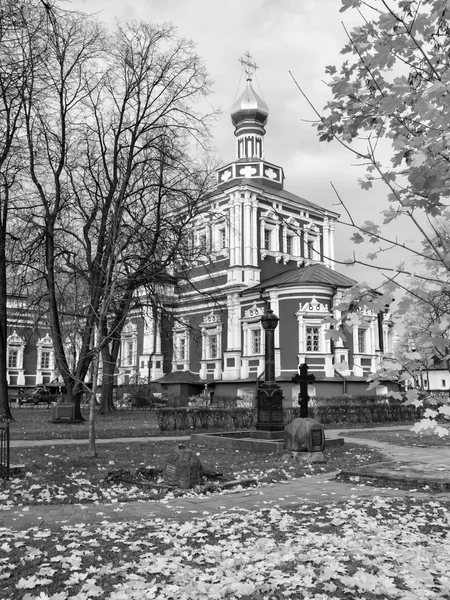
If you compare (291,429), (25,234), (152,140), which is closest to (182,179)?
(152,140)

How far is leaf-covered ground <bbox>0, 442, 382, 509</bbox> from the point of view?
8.40 m

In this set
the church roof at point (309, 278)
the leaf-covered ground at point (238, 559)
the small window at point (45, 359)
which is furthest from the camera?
the small window at point (45, 359)

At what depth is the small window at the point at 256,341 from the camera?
123 ft

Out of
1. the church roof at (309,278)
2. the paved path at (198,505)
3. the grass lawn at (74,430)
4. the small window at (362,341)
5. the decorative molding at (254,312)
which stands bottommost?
the grass lawn at (74,430)

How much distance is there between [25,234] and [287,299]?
18241 mm

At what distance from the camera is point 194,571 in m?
4.78

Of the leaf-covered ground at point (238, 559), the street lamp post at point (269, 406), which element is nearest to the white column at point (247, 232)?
the street lamp post at point (269, 406)

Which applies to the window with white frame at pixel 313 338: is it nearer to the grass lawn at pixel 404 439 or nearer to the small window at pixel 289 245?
the small window at pixel 289 245

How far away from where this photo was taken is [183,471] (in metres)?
8.99

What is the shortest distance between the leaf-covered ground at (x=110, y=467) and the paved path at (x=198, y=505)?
472mm

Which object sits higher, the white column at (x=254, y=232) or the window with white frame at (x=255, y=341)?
the white column at (x=254, y=232)

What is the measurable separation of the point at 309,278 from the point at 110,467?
26.5 metres

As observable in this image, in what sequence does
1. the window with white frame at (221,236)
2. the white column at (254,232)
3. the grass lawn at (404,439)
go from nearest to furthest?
the grass lawn at (404,439), the white column at (254,232), the window with white frame at (221,236)

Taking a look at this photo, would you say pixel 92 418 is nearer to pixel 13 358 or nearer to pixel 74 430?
pixel 74 430
